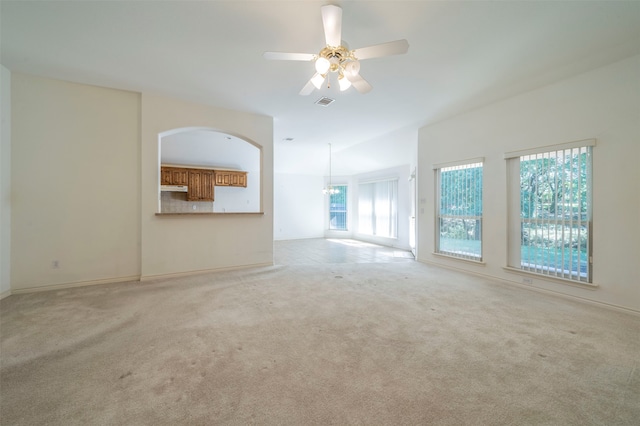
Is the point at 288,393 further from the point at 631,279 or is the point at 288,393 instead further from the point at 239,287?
the point at 631,279

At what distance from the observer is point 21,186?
3.45 m

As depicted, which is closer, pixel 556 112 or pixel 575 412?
pixel 575 412

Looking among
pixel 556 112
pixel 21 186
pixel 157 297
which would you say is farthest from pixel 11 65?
pixel 556 112

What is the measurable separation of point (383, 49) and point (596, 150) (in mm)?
2935

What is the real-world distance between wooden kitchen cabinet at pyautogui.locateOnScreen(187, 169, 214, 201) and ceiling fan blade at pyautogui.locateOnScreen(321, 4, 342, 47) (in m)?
6.31

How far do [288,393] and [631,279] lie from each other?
3.84 m

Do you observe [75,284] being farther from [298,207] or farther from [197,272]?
[298,207]

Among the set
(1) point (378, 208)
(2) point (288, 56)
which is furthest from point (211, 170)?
(2) point (288, 56)

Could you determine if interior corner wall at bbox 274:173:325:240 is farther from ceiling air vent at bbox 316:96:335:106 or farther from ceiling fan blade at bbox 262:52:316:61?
ceiling fan blade at bbox 262:52:316:61

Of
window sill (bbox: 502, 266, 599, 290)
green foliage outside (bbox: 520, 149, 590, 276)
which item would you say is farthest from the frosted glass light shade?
window sill (bbox: 502, 266, 599, 290)

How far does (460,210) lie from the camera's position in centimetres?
475

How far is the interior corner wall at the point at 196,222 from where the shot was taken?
408cm

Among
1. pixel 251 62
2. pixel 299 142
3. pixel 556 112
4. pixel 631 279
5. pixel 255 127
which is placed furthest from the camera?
pixel 299 142

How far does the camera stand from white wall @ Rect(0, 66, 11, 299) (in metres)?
3.24
